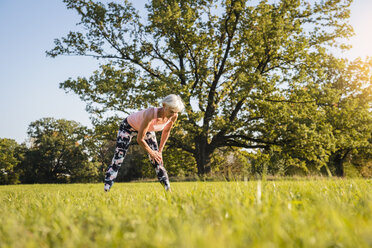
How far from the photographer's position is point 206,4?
17156 mm

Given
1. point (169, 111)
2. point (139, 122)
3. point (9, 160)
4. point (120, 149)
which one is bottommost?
point (120, 149)

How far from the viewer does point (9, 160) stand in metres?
38.6

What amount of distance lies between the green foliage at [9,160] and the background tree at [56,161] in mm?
1387

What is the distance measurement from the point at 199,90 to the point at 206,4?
19.9ft

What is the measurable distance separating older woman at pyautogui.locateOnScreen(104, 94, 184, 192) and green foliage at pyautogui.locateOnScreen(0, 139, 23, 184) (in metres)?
42.5

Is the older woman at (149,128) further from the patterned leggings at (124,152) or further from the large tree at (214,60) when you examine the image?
the large tree at (214,60)

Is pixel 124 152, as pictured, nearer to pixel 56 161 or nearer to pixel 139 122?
pixel 139 122

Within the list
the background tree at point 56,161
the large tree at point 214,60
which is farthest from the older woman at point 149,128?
the background tree at point 56,161

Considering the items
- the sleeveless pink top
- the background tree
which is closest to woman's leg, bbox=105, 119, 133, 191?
the sleeveless pink top

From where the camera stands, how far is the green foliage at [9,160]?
3819 cm

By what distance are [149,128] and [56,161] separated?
1808 inches

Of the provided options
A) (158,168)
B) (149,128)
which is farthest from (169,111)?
(158,168)

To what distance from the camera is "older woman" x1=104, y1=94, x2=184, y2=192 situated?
418 cm

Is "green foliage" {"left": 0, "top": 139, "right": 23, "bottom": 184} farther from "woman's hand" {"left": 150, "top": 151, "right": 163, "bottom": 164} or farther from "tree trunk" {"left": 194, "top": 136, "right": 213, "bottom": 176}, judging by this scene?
"woman's hand" {"left": 150, "top": 151, "right": 163, "bottom": 164}
